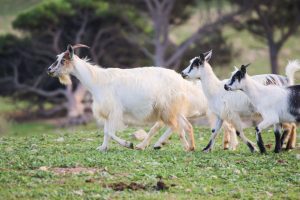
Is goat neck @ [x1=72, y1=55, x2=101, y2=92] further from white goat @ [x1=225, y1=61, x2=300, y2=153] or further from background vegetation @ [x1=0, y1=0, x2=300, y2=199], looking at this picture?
background vegetation @ [x1=0, y1=0, x2=300, y2=199]

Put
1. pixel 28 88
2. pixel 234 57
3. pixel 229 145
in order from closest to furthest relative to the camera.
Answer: pixel 229 145 → pixel 28 88 → pixel 234 57

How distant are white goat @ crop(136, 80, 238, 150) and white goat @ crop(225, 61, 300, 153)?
1329 mm

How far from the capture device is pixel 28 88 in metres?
39.2

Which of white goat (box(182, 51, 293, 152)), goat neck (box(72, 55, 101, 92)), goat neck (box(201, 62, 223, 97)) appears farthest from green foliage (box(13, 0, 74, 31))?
goat neck (box(201, 62, 223, 97))

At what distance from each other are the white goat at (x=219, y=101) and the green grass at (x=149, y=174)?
1.65 feet

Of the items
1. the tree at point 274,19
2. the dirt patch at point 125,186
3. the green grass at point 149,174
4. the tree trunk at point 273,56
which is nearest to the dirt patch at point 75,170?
the green grass at point 149,174

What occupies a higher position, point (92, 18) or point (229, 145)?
point (92, 18)

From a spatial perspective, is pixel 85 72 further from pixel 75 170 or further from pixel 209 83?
pixel 75 170

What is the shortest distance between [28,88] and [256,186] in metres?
28.8

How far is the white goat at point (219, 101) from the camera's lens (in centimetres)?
1502

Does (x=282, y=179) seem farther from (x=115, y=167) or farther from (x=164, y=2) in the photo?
(x=164, y=2)

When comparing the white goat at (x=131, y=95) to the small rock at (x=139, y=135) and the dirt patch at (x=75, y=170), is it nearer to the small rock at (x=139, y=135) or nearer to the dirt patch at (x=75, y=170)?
the small rock at (x=139, y=135)

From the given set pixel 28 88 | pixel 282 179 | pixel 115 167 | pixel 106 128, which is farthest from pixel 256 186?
pixel 28 88

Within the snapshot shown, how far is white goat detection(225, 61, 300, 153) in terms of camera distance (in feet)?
46.9
